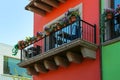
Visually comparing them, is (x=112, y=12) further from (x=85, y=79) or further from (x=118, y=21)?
(x=85, y=79)

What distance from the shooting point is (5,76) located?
28.5m

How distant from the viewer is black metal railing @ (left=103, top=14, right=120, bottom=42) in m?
12.4

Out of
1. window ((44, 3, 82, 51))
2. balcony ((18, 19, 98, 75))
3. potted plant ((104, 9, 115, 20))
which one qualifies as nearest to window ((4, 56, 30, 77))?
balcony ((18, 19, 98, 75))

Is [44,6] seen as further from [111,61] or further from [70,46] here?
[111,61]

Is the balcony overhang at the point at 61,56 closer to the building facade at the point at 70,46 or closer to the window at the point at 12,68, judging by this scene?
the building facade at the point at 70,46

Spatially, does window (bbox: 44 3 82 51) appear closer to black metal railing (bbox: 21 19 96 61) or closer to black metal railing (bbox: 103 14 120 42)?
A: black metal railing (bbox: 21 19 96 61)

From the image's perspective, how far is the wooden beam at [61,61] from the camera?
13.6m

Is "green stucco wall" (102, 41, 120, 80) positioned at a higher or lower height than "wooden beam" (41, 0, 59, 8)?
lower

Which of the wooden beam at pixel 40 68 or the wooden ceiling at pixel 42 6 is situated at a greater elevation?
the wooden ceiling at pixel 42 6

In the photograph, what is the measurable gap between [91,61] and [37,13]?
4.04 meters

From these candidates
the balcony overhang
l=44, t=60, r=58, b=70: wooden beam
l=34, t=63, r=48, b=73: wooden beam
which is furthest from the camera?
l=34, t=63, r=48, b=73: wooden beam

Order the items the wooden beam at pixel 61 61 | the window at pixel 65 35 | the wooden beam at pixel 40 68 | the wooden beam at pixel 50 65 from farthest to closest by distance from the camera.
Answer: the wooden beam at pixel 40 68
the wooden beam at pixel 50 65
the wooden beam at pixel 61 61
the window at pixel 65 35

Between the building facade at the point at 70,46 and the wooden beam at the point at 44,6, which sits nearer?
the building facade at the point at 70,46

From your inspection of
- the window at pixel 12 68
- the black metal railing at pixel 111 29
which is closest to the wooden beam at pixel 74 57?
the black metal railing at pixel 111 29
